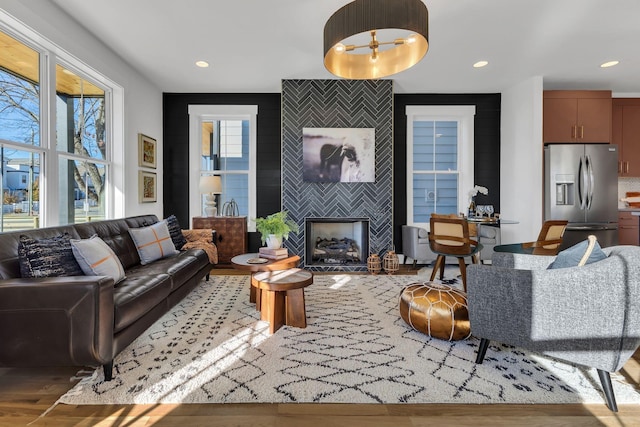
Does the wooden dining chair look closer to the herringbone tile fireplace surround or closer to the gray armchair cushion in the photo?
the gray armchair cushion

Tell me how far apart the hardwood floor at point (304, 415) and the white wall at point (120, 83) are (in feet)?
9.37

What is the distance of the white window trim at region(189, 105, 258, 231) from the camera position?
17.0 feet

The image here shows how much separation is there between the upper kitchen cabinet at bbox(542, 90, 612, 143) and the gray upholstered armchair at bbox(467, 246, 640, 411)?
12.1ft

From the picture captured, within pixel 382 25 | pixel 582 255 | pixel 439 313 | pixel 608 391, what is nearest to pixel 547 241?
pixel 582 255

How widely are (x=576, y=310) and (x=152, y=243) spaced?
135 inches

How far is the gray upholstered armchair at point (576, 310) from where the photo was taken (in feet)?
4.97

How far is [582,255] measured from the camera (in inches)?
67.4

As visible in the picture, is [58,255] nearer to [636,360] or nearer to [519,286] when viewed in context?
[519,286]

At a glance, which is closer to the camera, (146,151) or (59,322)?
(59,322)

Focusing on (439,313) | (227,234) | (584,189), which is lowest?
(439,313)

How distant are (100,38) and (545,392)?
5.00 m

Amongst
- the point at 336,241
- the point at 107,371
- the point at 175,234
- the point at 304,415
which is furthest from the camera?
the point at 336,241

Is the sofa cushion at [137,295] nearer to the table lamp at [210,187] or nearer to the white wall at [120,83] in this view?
the white wall at [120,83]

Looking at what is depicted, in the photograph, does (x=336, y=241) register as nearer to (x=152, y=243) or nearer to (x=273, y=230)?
(x=273, y=230)
